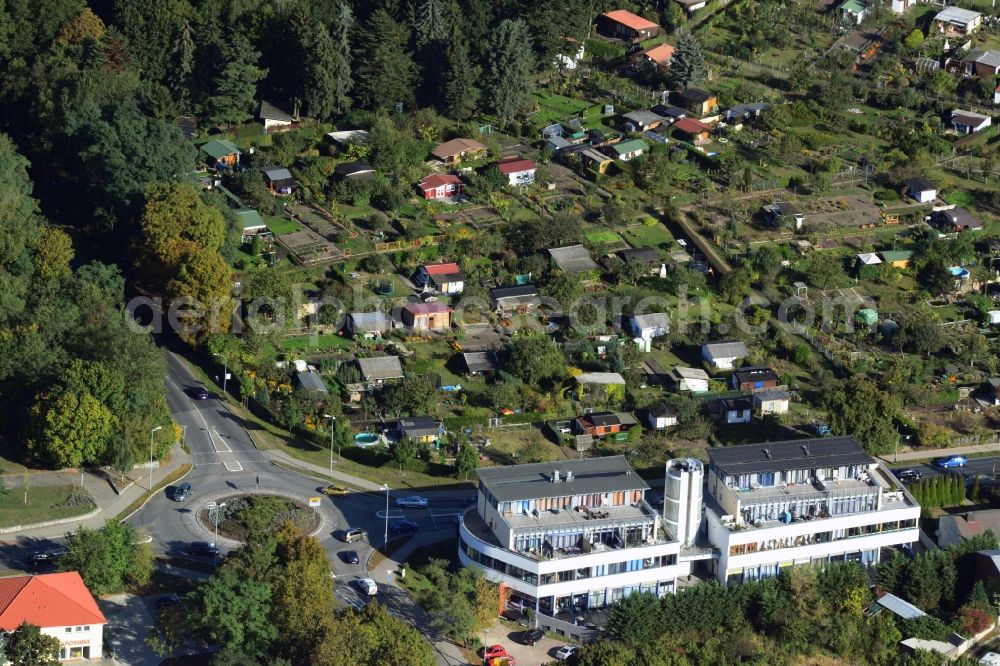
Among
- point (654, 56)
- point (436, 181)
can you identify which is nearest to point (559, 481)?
point (436, 181)

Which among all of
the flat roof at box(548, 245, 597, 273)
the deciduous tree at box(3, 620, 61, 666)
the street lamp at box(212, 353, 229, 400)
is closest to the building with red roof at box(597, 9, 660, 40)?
the flat roof at box(548, 245, 597, 273)

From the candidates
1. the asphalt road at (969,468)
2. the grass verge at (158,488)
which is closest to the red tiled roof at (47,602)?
the grass verge at (158,488)

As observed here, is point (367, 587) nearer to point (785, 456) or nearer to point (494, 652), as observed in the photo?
point (494, 652)

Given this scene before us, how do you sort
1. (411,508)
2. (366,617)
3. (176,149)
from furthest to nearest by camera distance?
(176,149)
(411,508)
(366,617)

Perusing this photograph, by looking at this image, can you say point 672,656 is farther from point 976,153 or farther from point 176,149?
point 976,153

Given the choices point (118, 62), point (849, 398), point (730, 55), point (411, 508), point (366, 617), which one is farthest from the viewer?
point (730, 55)

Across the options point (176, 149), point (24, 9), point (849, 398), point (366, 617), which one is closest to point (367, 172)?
point (176, 149)

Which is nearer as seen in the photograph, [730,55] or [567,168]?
[567,168]

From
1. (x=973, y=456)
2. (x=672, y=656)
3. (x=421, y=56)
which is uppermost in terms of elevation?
(x=421, y=56)
